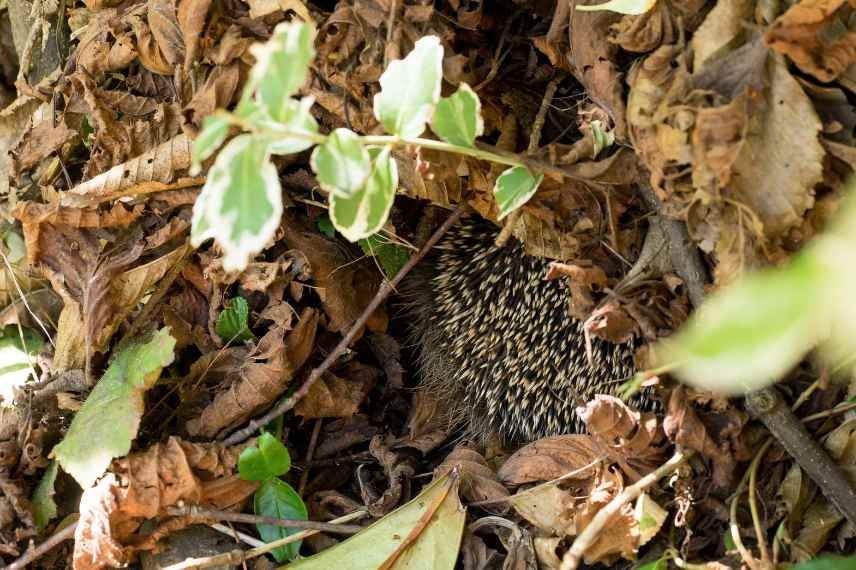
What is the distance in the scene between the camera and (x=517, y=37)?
2773mm

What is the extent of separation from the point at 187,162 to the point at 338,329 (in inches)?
31.2

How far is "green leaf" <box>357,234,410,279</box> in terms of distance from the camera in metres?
3.04

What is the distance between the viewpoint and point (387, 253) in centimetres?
311

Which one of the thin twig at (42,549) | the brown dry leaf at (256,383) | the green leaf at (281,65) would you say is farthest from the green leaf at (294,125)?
the thin twig at (42,549)

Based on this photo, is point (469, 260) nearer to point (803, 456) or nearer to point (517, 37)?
point (517, 37)

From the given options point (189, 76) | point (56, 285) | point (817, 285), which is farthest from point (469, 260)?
point (817, 285)

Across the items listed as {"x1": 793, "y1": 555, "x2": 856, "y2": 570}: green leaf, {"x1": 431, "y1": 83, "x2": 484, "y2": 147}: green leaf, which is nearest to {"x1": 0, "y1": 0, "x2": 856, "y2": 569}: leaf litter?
{"x1": 431, "y1": 83, "x2": 484, "y2": 147}: green leaf

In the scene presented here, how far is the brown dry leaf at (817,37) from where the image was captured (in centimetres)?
198

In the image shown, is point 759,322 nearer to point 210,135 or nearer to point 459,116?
point 210,135

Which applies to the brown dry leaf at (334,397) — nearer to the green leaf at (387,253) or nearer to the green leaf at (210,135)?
the green leaf at (387,253)

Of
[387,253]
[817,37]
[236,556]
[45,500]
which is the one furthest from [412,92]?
[45,500]

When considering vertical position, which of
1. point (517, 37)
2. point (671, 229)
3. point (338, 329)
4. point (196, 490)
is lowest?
point (196, 490)

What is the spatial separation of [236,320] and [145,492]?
0.65 metres

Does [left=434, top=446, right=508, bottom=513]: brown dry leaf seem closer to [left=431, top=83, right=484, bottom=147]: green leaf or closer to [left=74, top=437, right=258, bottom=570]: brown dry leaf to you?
[left=74, top=437, right=258, bottom=570]: brown dry leaf
